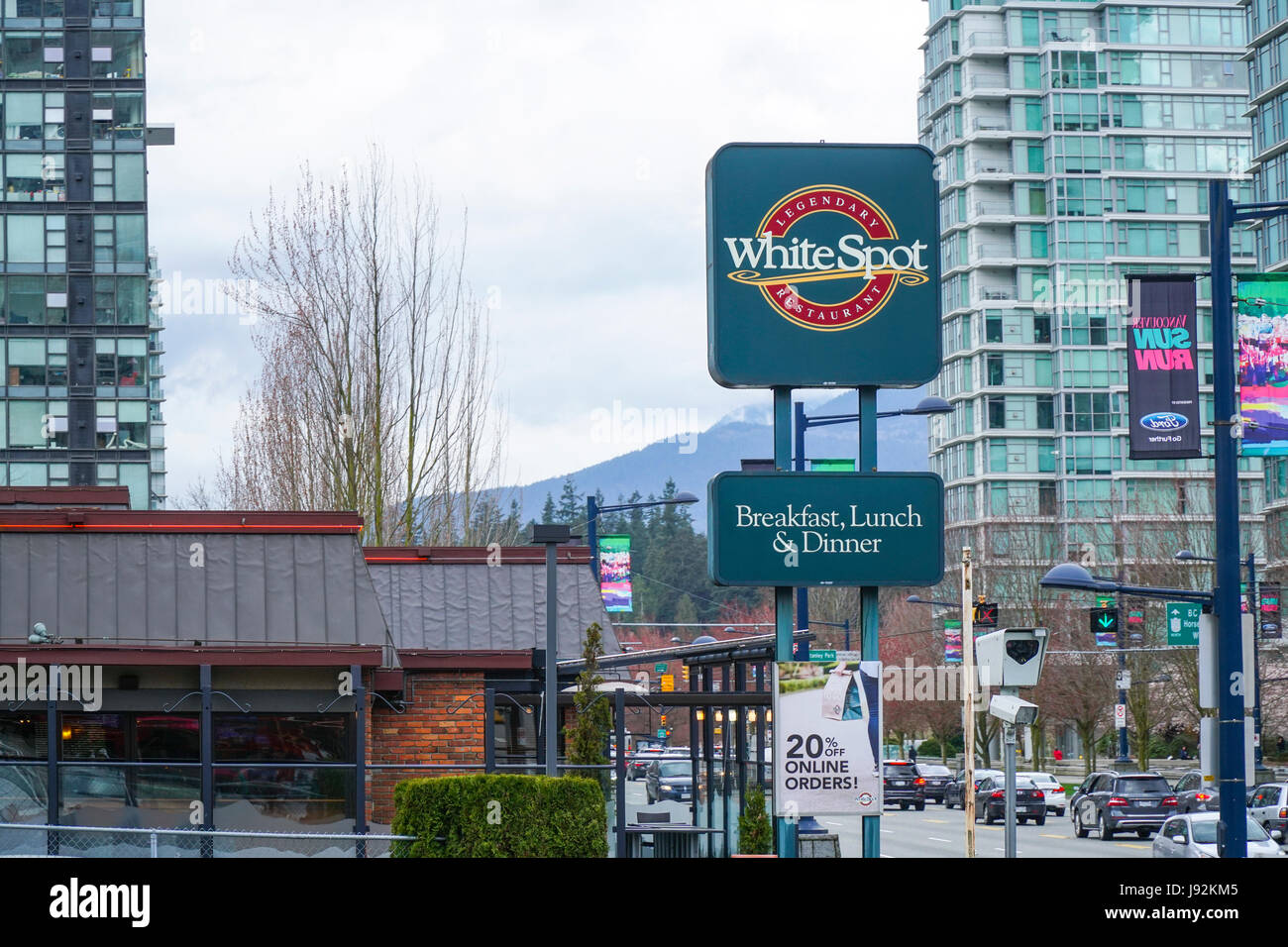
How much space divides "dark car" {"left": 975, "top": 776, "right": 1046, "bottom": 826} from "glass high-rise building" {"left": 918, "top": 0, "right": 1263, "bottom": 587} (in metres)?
69.2

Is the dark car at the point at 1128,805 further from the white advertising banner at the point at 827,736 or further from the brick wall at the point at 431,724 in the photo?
the white advertising banner at the point at 827,736

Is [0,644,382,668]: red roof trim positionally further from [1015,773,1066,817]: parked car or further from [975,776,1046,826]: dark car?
[1015,773,1066,817]: parked car

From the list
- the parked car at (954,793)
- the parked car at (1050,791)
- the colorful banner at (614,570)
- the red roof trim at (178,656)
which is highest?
the colorful banner at (614,570)

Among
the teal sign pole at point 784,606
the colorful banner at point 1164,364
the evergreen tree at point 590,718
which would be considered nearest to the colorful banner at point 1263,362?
the colorful banner at point 1164,364

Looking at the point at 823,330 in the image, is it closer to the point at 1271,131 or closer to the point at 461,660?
the point at 461,660

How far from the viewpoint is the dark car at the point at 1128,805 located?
40.5 m

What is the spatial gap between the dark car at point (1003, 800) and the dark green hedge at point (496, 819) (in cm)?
3320

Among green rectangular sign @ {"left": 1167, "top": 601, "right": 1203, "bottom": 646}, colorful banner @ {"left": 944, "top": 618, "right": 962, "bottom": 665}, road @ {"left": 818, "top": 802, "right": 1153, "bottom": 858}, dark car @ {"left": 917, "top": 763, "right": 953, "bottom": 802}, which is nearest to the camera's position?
green rectangular sign @ {"left": 1167, "top": 601, "right": 1203, "bottom": 646}

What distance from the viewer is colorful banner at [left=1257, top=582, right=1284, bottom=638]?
47.5 m

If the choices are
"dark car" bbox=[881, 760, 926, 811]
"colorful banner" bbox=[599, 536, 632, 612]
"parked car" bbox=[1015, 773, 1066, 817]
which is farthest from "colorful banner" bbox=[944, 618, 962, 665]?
"colorful banner" bbox=[599, 536, 632, 612]

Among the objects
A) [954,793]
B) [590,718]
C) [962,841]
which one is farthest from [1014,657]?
[954,793]

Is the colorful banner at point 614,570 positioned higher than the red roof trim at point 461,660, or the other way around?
the colorful banner at point 614,570
